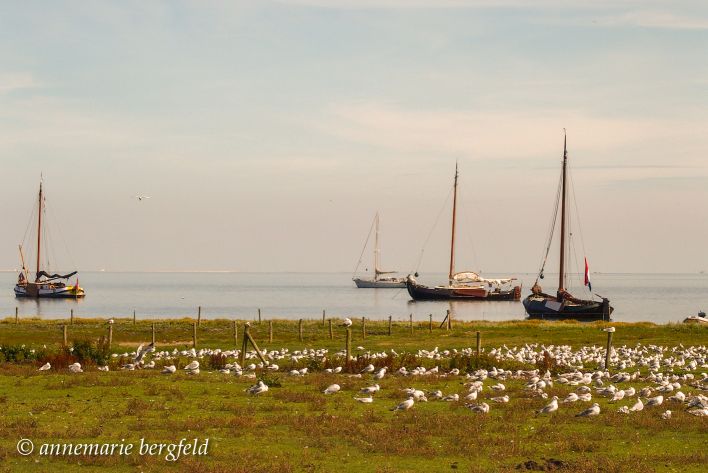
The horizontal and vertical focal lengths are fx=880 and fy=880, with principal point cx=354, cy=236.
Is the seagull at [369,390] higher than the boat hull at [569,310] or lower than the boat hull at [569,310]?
higher

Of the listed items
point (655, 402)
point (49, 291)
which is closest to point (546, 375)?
point (655, 402)

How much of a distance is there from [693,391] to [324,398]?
13111 millimetres

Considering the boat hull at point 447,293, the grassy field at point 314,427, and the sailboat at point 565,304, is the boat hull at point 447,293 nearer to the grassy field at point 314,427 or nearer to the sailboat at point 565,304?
the sailboat at point 565,304

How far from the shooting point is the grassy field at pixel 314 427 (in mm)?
17625

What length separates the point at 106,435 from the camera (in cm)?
1989

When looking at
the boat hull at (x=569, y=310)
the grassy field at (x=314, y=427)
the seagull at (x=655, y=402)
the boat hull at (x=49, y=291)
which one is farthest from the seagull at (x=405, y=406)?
the boat hull at (x=49, y=291)

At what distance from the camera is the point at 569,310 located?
113938 millimetres

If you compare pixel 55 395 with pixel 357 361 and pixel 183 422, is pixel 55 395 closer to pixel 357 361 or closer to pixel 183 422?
pixel 183 422

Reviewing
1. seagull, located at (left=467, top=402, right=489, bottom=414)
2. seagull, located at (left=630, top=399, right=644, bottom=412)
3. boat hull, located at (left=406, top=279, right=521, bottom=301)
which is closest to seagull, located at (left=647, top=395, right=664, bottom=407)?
seagull, located at (left=630, top=399, right=644, bottom=412)

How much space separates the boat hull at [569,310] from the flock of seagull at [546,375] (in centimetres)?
6006

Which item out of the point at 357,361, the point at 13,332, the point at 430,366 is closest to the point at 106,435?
the point at 357,361

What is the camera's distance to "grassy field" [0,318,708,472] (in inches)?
694

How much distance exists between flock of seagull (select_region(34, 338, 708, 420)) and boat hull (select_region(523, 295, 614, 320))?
6006 centimetres

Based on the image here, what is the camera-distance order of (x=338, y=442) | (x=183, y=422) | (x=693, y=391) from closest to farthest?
(x=338, y=442), (x=183, y=422), (x=693, y=391)
